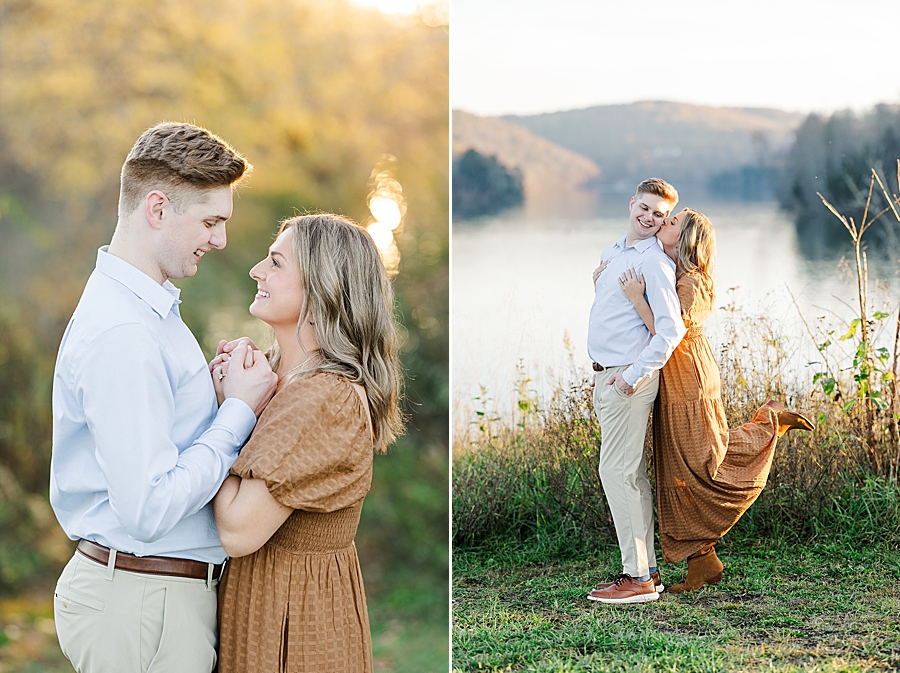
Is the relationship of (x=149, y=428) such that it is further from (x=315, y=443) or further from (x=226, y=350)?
(x=226, y=350)

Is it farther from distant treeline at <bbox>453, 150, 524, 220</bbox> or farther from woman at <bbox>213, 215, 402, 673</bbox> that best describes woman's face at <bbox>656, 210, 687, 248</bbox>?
woman at <bbox>213, 215, 402, 673</bbox>

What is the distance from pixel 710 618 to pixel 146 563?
249 centimetres

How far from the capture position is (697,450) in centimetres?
365

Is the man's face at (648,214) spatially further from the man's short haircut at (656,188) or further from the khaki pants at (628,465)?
the khaki pants at (628,465)

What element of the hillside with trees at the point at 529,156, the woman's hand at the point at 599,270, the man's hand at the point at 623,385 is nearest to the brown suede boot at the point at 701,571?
the man's hand at the point at 623,385

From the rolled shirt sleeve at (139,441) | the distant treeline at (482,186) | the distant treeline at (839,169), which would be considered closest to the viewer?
the rolled shirt sleeve at (139,441)

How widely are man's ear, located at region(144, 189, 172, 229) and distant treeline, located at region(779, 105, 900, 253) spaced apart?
123 inches

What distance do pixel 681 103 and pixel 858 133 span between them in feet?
2.69

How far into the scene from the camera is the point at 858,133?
13.0ft

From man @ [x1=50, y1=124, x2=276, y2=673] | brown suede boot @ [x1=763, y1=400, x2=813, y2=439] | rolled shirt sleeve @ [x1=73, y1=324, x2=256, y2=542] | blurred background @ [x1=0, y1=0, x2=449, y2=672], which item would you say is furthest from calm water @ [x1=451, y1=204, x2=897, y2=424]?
rolled shirt sleeve @ [x1=73, y1=324, x2=256, y2=542]

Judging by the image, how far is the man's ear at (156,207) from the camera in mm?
2094

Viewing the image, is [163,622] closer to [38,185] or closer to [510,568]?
[510,568]

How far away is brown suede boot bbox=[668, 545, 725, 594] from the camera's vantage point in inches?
149

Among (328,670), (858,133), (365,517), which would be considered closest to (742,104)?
(858,133)
